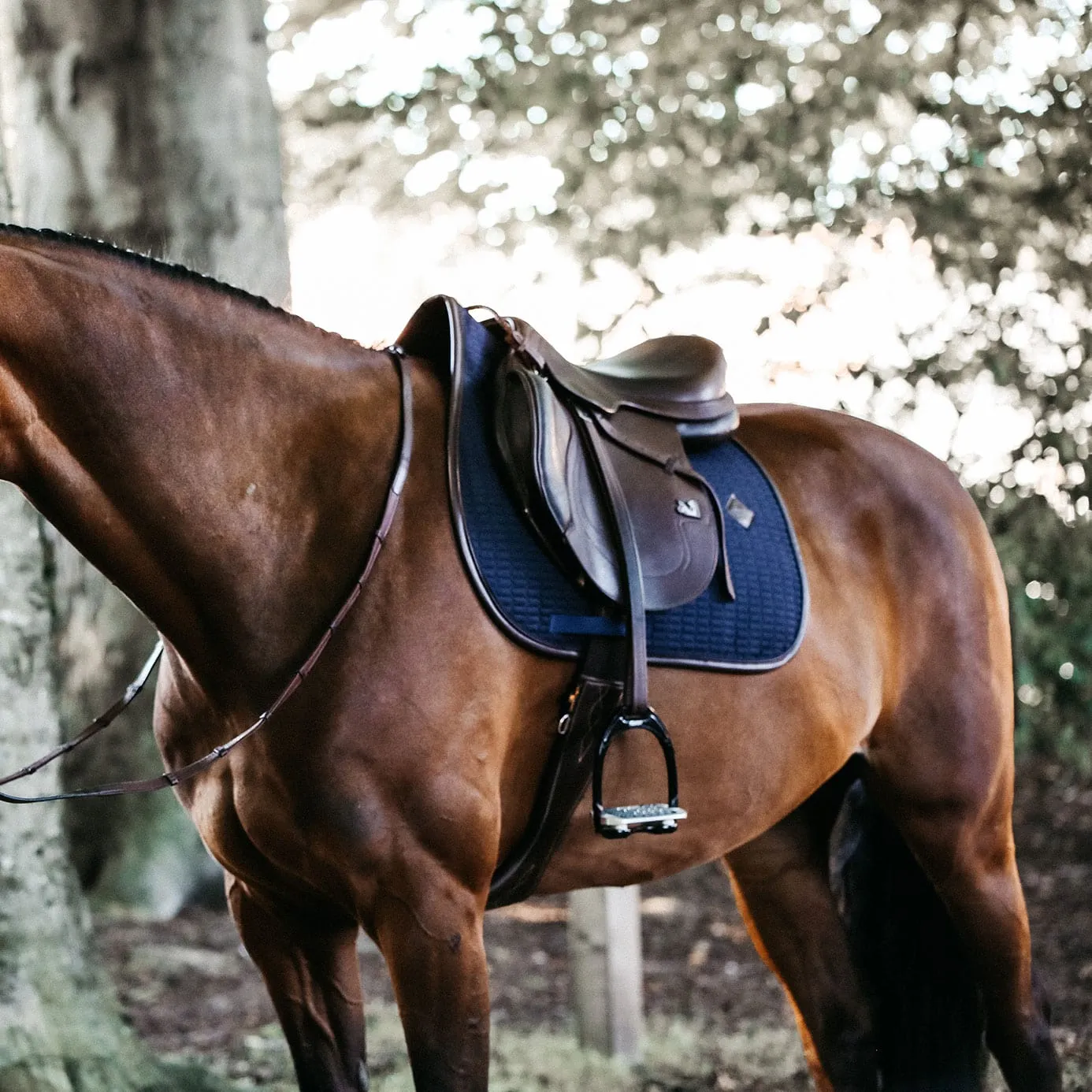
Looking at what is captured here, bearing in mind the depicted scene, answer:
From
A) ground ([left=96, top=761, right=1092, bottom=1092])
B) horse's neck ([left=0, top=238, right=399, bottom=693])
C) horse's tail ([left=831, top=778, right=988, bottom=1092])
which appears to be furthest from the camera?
ground ([left=96, top=761, right=1092, bottom=1092])

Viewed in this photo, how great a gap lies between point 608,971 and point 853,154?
10.8 ft

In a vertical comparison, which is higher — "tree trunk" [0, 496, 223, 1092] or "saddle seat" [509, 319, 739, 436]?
"saddle seat" [509, 319, 739, 436]

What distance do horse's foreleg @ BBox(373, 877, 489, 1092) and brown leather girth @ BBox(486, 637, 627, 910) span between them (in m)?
0.22

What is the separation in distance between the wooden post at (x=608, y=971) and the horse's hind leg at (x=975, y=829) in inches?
57.2

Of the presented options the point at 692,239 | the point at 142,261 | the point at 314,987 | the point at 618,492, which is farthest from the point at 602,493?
the point at 692,239

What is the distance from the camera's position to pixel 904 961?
3041 mm

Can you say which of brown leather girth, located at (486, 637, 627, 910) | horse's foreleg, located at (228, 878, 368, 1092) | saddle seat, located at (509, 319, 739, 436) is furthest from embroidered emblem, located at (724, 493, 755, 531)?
horse's foreleg, located at (228, 878, 368, 1092)

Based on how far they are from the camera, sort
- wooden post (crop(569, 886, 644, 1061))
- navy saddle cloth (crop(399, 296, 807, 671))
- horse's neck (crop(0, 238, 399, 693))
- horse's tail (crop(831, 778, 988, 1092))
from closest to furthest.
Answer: horse's neck (crop(0, 238, 399, 693)), navy saddle cloth (crop(399, 296, 807, 671)), horse's tail (crop(831, 778, 988, 1092)), wooden post (crop(569, 886, 644, 1061))

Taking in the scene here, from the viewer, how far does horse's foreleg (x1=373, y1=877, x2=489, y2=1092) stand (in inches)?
79.1

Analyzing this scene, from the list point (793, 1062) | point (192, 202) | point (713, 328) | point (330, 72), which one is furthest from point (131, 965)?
point (330, 72)

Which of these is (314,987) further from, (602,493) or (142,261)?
(142,261)

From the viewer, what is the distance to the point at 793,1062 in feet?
13.6

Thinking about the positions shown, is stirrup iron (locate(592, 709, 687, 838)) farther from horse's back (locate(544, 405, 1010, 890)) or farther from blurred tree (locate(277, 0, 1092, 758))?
blurred tree (locate(277, 0, 1092, 758))

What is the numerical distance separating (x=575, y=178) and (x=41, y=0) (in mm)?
2331
